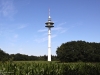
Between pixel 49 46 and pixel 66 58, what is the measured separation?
26.1 meters

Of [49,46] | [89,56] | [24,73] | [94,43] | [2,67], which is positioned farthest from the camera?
[49,46]

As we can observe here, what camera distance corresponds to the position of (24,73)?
2003 centimetres

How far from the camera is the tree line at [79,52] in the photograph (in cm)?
8806

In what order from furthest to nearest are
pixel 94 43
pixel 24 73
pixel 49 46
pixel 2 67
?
pixel 49 46, pixel 94 43, pixel 2 67, pixel 24 73

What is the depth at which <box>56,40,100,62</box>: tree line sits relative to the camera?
88062 millimetres

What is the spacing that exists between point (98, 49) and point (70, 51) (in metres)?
11.2

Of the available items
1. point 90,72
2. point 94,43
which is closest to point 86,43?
point 94,43

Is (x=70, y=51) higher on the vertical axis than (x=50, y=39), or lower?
lower

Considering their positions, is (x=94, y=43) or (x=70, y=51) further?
(x=94, y=43)

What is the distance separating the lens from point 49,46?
115312 millimetres

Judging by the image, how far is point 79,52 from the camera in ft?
290

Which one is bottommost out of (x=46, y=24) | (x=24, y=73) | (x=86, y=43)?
(x=24, y=73)

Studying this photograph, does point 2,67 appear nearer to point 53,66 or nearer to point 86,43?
point 53,66

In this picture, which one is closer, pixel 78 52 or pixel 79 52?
pixel 78 52
